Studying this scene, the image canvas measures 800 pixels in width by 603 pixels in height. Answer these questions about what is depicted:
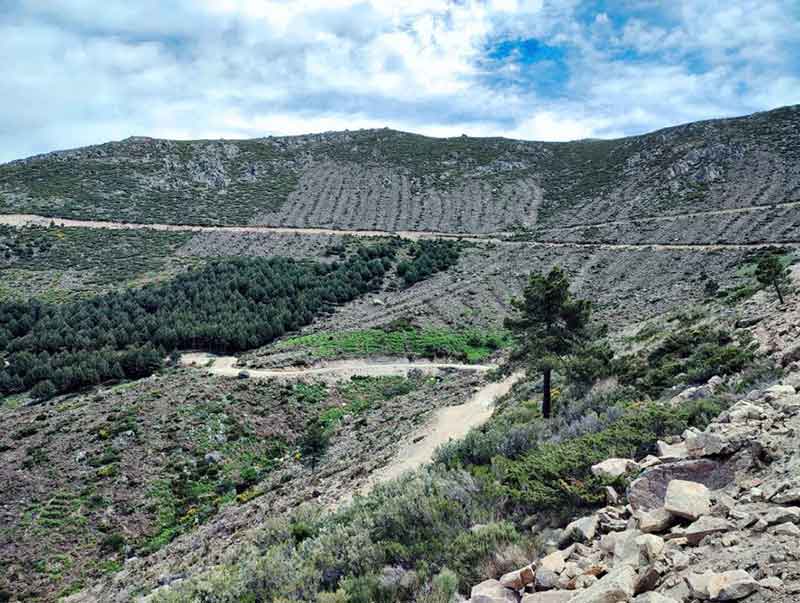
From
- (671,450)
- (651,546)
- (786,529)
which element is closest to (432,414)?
(671,450)

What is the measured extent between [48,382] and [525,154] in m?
87.1

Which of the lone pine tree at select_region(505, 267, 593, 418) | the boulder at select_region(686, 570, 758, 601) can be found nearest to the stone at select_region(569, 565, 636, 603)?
the boulder at select_region(686, 570, 758, 601)

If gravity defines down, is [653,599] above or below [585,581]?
above

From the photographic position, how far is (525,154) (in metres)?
99.9

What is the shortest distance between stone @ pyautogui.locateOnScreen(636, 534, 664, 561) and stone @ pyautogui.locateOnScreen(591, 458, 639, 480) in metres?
1.94

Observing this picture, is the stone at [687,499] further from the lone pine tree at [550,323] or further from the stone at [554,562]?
the lone pine tree at [550,323]

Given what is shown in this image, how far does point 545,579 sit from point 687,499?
1.65 metres

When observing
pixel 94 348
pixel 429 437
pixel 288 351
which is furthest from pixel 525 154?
pixel 429 437

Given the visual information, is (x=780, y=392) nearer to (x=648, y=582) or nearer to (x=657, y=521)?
(x=657, y=521)

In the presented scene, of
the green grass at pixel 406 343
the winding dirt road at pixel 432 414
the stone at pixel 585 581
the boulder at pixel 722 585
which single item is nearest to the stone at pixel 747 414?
the stone at pixel 585 581

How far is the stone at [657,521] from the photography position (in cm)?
534

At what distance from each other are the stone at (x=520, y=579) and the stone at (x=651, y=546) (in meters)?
1.19

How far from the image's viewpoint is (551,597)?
5008mm

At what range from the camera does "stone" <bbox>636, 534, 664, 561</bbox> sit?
4836mm
